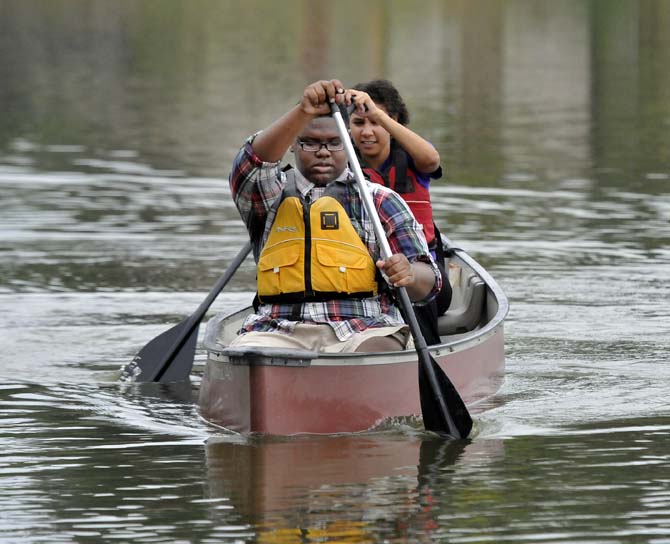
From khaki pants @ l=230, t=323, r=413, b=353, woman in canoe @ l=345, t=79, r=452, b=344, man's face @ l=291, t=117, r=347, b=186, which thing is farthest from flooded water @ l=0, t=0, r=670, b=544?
man's face @ l=291, t=117, r=347, b=186

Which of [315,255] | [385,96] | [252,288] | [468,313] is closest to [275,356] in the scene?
[315,255]

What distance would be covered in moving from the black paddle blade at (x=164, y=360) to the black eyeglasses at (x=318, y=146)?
2.23 m

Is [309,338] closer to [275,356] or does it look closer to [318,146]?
[275,356]

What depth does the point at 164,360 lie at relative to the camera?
9.59 metres

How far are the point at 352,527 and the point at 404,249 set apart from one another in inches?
75.5

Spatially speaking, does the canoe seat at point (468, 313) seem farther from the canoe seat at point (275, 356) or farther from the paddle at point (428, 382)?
the canoe seat at point (275, 356)

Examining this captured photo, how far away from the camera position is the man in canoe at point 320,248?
7.79 metres

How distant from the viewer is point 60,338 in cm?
1066

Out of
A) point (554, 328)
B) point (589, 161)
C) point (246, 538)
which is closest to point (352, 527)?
point (246, 538)

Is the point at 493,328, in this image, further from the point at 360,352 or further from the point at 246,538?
the point at 246,538

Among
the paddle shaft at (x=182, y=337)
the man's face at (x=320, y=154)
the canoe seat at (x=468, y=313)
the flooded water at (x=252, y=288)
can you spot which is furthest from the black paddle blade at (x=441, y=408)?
the canoe seat at (x=468, y=313)

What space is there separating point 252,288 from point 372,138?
3.44 m

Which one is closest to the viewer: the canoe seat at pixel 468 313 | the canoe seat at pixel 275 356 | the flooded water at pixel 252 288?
the flooded water at pixel 252 288

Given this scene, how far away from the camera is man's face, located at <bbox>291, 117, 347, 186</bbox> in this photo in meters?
7.71
